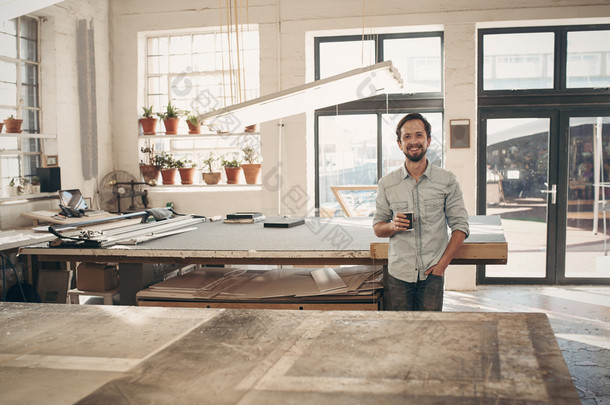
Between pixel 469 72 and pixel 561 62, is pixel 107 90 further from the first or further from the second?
pixel 561 62

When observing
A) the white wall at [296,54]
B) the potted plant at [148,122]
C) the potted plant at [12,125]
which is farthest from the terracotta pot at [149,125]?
the potted plant at [12,125]

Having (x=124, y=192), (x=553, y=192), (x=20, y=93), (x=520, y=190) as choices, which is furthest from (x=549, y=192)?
(x=20, y=93)

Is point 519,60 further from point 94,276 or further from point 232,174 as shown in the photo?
point 94,276

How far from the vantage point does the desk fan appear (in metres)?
6.38

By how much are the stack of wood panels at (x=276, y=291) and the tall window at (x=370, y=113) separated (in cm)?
316

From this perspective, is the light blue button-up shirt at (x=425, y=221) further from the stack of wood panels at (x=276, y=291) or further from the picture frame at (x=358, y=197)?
the picture frame at (x=358, y=197)

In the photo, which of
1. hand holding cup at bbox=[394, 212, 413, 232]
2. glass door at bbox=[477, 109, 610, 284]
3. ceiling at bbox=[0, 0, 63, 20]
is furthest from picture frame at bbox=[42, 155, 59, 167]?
glass door at bbox=[477, 109, 610, 284]

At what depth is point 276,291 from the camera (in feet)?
10.4

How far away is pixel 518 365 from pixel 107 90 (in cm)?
621

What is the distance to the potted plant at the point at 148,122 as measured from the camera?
21.5ft

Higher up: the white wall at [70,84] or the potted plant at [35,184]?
the white wall at [70,84]

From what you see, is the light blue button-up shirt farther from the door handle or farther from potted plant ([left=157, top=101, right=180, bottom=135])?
potted plant ([left=157, top=101, right=180, bottom=135])

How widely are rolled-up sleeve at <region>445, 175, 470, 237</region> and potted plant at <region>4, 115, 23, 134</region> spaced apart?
14.1 feet

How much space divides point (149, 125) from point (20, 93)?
5.06 ft
